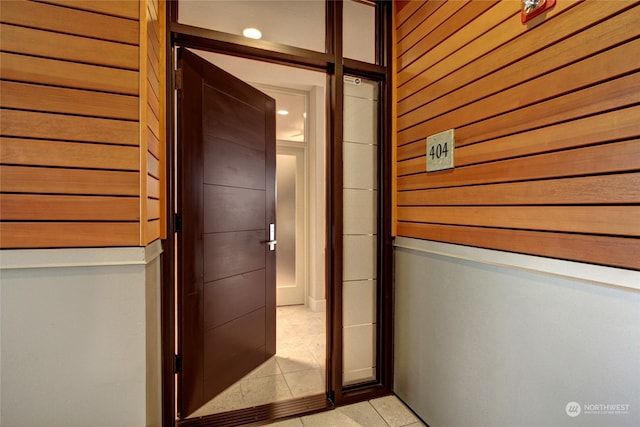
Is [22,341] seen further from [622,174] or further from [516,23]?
[516,23]

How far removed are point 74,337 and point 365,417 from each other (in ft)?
5.36

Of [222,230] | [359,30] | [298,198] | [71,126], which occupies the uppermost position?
[359,30]

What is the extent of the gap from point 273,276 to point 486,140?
1959mm

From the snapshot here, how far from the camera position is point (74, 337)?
127cm

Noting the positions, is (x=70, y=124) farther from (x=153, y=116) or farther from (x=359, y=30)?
(x=359, y=30)

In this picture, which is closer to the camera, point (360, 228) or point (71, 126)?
point (71, 126)

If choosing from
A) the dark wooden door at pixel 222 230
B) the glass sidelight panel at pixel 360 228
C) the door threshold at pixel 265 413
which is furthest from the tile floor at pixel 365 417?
the dark wooden door at pixel 222 230

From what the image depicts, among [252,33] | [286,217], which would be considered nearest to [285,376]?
[286,217]

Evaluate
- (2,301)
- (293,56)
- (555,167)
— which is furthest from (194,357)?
(555,167)

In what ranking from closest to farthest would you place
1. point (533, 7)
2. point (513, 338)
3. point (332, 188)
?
point (533, 7), point (513, 338), point (332, 188)

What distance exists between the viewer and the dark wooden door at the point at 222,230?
1854mm

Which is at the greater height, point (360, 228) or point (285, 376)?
point (360, 228)

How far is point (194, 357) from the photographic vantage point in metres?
1.91

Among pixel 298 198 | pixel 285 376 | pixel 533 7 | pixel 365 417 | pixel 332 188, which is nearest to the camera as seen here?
pixel 533 7
